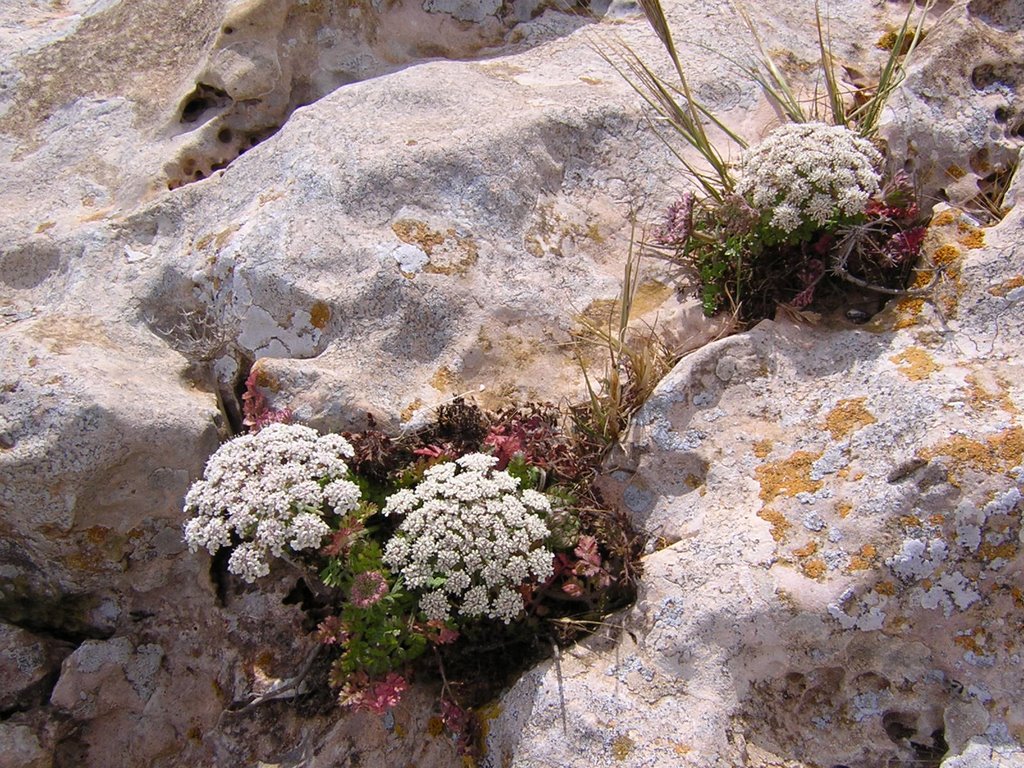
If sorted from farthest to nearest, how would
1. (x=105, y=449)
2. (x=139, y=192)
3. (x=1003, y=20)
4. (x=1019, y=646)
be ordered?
1. (x=139, y=192)
2. (x=1003, y=20)
3. (x=105, y=449)
4. (x=1019, y=646)

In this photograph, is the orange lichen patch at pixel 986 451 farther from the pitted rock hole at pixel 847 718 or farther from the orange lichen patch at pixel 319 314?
the orange lichen patch at pixel 319 314

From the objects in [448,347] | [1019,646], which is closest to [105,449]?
[448,347]

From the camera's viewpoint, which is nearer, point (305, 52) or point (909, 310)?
point (909, 310)

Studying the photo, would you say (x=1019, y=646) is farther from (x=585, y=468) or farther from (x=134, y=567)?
(x=134, y=567)

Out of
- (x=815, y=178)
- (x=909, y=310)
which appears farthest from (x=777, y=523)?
(x=815, y=178)

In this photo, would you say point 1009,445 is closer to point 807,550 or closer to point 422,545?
point 807,550

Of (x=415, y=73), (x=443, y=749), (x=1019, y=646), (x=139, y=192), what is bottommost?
(x=443, y=749)

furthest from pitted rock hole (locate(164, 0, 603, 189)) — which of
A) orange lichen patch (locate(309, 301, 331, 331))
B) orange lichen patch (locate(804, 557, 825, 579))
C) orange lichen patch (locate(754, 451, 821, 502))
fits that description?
orange lichen patch (locate(804, 557, 825, 579))
